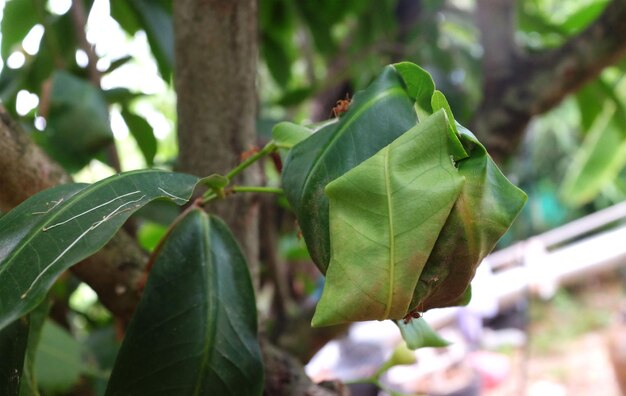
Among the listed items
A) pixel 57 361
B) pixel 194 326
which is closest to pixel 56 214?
pixel 194 326

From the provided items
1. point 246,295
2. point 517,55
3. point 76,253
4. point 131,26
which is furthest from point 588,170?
point 76,253

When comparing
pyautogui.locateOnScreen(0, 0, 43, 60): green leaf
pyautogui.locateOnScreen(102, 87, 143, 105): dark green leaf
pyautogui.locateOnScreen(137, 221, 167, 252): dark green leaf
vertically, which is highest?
pyautogui.locateOnScreen(0, 0, 43, 60): green leaf

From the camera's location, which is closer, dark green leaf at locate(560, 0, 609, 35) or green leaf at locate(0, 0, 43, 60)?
green leaf at locate(0, 0, 43, 60)

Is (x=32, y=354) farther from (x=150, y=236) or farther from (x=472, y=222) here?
(x=150, y=236)

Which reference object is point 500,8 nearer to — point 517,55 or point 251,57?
point 517,55

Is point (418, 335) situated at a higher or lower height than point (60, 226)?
lower

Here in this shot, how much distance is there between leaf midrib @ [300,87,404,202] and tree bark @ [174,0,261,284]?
0.19 m

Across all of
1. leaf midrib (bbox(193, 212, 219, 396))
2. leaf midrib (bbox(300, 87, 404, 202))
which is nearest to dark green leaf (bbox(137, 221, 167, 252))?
leaf midrib (bbox(193, 212, 219, 396))

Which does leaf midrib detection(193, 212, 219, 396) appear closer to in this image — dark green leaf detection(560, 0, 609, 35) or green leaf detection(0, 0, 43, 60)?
green leaf detection(0, 0, 43, 60)

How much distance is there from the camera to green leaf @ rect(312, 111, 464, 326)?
10.3 inches

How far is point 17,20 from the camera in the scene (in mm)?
822

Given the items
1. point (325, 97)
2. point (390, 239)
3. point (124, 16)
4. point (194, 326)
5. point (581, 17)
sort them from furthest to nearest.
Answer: point (325, 97), point (581, 17), point (124, 16), point (194, 326), point (390, 239)

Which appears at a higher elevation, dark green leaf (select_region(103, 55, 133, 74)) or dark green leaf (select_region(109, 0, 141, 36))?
dark green leaf (select_region(109, 0, 141, 36))

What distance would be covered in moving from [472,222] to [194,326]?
0.18 m
